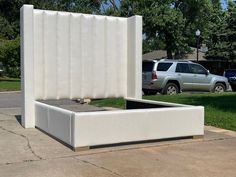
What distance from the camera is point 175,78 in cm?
2209

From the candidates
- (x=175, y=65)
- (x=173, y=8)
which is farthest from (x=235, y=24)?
(x=175, y=65)

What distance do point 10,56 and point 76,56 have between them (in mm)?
30603

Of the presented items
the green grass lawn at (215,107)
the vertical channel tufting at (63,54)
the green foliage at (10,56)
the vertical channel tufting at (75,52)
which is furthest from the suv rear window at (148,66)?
the green foliage at (10,56)

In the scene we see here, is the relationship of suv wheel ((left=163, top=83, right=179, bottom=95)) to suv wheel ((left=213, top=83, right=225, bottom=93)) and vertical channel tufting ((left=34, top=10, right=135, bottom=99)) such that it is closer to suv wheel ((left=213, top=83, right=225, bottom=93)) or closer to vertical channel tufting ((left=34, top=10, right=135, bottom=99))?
suv wheel ((left=213, top=83, right=225, bottom=93))

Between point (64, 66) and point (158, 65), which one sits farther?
point (158, 65)

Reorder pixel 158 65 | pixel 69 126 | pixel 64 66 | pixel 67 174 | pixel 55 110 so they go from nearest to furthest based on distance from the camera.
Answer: pixel 67 174 < pixel 69 126 < pixel 55 110 < pixel 64 66 < pixel 158 65

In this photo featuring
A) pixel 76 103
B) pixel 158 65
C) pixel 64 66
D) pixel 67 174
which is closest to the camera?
pixel 67 174

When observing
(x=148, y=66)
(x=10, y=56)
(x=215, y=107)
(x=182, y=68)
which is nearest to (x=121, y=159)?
(x=215, y=107)

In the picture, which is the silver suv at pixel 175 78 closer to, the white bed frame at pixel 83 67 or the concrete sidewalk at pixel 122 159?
the white bed frame at pixel 83 67

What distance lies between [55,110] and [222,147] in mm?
3381

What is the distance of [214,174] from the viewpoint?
284 inches

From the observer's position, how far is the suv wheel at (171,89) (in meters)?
21.8

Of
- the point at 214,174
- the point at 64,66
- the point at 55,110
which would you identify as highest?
the point at 64,66

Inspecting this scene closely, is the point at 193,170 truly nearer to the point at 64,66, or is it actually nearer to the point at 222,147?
the point at 222,147
